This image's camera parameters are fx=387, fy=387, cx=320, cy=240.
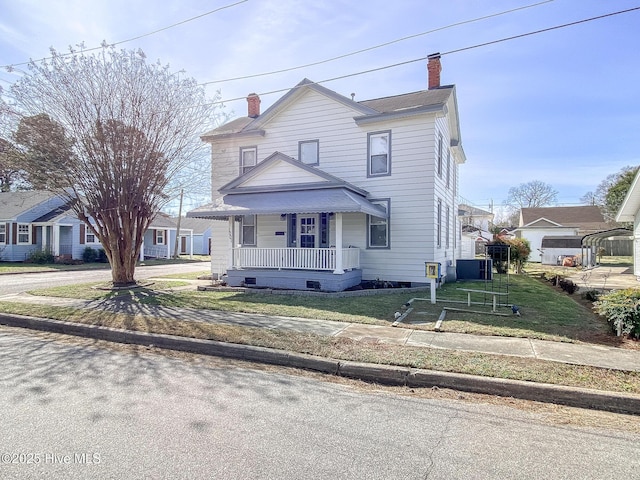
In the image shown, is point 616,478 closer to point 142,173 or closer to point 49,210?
point 142,173

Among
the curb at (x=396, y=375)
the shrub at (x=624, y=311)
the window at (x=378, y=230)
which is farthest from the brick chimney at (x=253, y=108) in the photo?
the shrub at (x=624, y=311)

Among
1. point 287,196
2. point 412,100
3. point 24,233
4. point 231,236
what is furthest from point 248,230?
point 24,233

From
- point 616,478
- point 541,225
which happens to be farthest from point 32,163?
point 541,225

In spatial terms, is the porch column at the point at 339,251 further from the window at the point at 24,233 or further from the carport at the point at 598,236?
the window at the point at 24,233

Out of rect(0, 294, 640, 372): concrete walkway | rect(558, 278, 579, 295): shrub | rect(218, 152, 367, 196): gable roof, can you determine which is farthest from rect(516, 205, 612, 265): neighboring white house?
rect(0, 294, 640, 372): concrete walkway

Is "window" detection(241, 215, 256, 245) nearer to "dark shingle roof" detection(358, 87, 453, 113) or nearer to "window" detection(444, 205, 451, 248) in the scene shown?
"dark shingle roof" detection(358, 87, 453, 113)

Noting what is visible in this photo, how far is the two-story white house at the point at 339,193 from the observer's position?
13148mm

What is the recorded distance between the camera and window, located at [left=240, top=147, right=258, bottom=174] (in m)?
16.5

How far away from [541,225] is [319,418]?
4010 centimetres

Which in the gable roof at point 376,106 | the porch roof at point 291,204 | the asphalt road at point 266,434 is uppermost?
the gable roof at point 376,106

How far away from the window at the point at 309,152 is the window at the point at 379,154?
215cm

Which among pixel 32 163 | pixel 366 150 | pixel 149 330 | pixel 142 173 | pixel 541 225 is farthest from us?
pixel 541 225

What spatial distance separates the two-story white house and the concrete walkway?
438cm

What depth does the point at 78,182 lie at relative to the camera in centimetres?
1273
